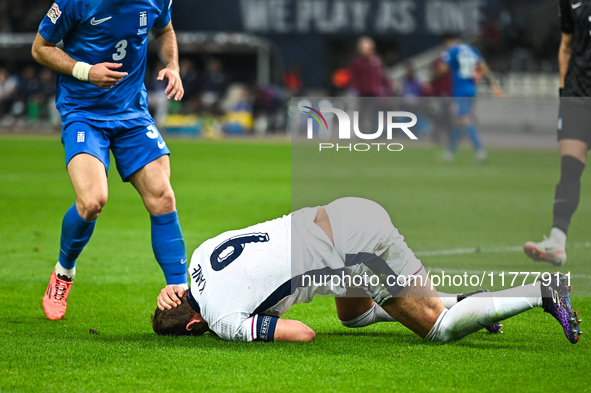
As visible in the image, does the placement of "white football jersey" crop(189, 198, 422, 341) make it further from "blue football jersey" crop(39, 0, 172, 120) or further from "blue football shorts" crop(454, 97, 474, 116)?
"blue football shorts" crop(454, 97, 474, 116)

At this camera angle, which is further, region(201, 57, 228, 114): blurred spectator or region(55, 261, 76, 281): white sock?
region(201, 57, 228, 114): blurred spectator

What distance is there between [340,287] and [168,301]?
0.85 meters

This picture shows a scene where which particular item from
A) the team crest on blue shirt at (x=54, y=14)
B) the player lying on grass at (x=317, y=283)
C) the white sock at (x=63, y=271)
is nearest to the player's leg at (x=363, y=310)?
the player lying on grass at (x=317, y=283)

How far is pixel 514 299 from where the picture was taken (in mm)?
4242

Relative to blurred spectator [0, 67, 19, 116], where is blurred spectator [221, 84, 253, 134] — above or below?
below

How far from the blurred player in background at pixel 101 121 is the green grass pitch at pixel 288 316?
0.45 metres

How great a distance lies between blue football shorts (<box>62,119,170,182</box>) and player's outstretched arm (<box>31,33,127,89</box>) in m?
0.27

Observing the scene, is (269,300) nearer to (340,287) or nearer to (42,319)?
(340,287)

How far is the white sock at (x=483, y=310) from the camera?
4.23 meters

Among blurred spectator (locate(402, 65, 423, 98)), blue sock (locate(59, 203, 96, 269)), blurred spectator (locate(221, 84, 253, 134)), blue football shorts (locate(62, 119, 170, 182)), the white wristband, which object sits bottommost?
blurred spectator (locate(221, 84, 253, 134))

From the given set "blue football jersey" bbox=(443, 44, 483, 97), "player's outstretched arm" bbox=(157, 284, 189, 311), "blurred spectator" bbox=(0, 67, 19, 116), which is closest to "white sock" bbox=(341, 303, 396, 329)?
"player's outstretched arm" bbox=(157, 284, 189, 311)

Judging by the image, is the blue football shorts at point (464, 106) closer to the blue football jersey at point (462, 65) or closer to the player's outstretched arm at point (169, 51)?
the blue football jersey at point (462, 65)

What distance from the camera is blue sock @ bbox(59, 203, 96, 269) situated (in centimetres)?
517

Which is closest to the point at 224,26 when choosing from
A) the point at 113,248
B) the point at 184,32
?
the point at 184,32
